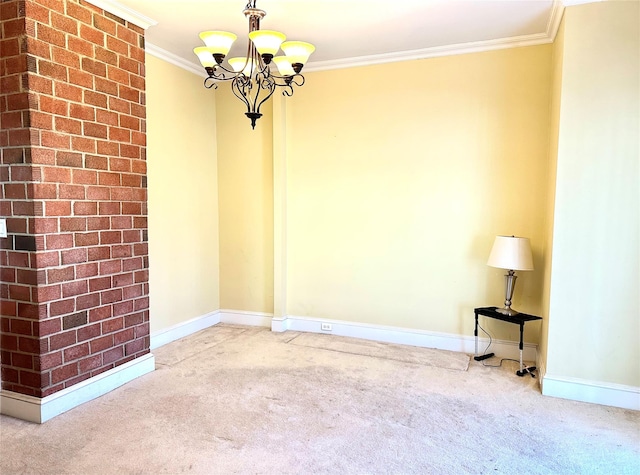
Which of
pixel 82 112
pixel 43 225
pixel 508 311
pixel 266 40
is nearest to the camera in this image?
pixel 266 40

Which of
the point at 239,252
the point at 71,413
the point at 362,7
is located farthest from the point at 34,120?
the point at 239,252

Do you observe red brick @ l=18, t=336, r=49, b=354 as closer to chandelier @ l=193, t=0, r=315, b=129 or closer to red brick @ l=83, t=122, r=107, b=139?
red brick @ l=83, t=122, r=107, b=139

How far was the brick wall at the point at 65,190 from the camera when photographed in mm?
2453

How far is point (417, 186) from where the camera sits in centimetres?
389

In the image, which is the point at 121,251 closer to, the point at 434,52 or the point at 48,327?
the point at 48,327

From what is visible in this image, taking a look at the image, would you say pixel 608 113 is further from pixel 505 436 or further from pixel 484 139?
pixel 505 436

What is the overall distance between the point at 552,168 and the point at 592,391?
1.55 meters

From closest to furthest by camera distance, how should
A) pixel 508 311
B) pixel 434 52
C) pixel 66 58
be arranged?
pixel 66 58, pixel 508 311, pixel 434 52

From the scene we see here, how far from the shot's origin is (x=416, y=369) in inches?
134

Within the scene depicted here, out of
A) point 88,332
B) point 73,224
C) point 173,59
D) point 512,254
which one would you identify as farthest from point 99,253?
point 512,254

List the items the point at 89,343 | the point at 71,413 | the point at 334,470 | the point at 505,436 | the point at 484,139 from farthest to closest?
the point at 484,139, the point at 89,343, the point at 71,413, the point at 505,436, the point at 334,470

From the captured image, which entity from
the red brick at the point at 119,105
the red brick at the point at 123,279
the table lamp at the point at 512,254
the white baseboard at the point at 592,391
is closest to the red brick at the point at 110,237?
the red brick at the point at 123,279

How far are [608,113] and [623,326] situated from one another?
4.45ft

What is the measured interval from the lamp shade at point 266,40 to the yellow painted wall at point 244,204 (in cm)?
197
